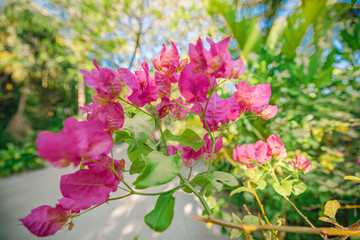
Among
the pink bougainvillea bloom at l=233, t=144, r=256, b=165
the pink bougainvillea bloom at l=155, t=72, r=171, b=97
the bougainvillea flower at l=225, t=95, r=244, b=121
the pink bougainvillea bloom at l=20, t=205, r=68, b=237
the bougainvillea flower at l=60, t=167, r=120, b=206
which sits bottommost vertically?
the pink bougainvillea bloom at l=20, t=205, r=68, b=237

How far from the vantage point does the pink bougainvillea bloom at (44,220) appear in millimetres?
184

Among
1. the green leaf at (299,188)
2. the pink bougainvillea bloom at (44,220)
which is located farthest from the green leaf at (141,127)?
the green leaf at (299,188)

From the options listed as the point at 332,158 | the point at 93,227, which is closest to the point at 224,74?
the point at 332,158

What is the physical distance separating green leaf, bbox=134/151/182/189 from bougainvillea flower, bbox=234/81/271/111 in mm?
151

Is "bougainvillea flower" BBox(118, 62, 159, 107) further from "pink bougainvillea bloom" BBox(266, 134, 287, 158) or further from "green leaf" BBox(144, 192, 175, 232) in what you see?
"pink bougainvillea bloom" BBox(266, 134, 287, 158)

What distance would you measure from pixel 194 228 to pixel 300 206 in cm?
71

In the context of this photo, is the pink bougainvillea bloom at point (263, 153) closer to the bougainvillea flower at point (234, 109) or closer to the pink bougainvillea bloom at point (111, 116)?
the bougainvillea flower at point (234, 109)

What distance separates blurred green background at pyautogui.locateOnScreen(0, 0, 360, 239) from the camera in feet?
2.55

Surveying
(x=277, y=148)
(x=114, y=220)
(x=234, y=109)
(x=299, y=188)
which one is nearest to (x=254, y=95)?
(x=234, y=109)

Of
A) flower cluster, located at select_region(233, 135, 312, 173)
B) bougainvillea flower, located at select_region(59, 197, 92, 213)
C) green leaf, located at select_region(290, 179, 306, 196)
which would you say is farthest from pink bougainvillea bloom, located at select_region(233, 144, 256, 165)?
bougainvillea flower, located at select_region(59, 197, 92, 213)

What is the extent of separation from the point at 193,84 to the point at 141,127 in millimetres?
100

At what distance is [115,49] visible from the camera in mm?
2576

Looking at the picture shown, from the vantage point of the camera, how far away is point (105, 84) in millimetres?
193

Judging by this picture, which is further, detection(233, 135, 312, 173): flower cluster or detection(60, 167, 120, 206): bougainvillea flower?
detection(233, 135, 312, 173): flower cluster
